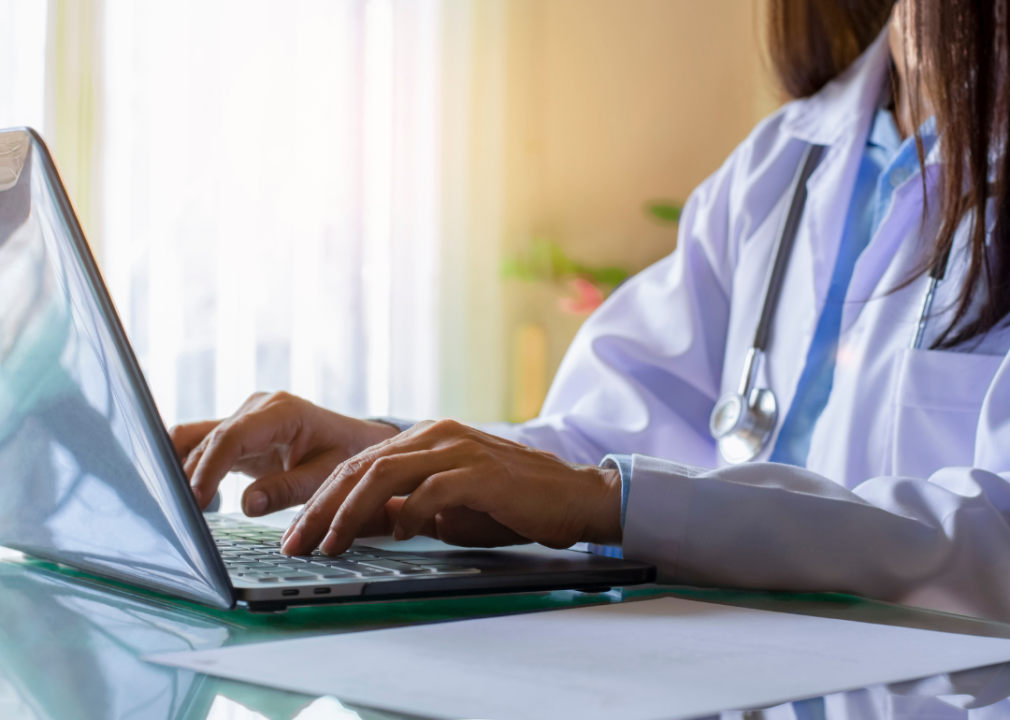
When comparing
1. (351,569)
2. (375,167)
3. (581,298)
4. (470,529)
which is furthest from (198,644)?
(581,298)

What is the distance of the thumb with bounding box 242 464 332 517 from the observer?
666mm

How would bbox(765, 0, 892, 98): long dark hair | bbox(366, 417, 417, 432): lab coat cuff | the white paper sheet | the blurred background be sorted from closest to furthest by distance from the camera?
the white paper sheet → bbox(366, 417, 417, 432): lab coat cuff → bbox(765, 0, 892, 98): long dark hair → the blurred background

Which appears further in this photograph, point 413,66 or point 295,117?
point 413,66

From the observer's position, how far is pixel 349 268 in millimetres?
2340

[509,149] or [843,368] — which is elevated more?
[509,149]

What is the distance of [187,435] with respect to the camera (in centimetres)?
79

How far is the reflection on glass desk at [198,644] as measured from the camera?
28cm

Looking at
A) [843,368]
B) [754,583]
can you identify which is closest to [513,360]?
[843,368]

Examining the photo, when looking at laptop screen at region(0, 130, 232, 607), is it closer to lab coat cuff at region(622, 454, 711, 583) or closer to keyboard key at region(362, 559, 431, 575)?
keyboard key at region(362, 559, 431, 575)

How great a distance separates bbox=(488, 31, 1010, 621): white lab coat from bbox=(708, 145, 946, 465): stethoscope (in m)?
0.01

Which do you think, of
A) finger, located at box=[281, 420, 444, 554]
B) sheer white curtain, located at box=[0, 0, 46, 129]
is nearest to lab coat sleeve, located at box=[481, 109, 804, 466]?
finger, located at box=[281, 420, 444, 554]

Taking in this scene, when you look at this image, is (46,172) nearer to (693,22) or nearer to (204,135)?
(204,135)

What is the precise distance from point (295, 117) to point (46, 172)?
6.22 ft

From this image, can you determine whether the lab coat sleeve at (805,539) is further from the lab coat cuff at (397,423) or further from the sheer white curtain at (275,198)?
the sheer white curtain at (275,198)
